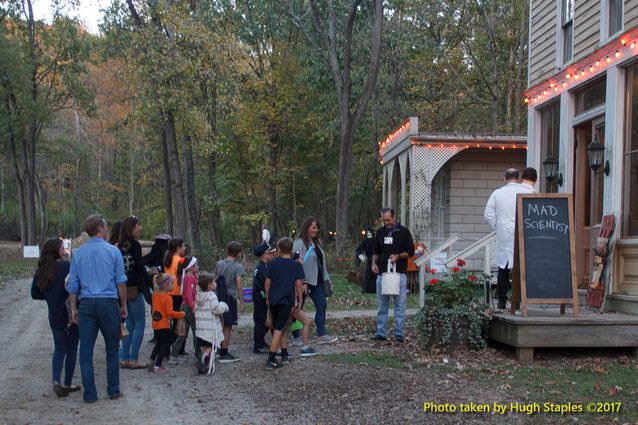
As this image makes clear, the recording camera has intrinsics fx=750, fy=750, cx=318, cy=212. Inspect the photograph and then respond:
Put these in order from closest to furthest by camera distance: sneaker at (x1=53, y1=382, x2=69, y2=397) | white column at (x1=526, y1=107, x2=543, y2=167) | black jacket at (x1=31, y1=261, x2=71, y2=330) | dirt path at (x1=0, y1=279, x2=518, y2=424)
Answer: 1. dirt path at (x1=0, y1=279, x2=518, y2=424)
2. sneaker at (x1=53, y1=382, x2=69, y2=397)
3. black jacket at (x1=31, y1=261, x2=71, y2=330)
4. white column at (x1=526, y1=107, x2=543, y2=167)

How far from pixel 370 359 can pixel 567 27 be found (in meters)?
7.57

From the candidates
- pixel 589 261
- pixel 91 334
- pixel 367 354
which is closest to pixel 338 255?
pixel 589 261

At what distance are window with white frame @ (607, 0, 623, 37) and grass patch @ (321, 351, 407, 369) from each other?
602 centimetres

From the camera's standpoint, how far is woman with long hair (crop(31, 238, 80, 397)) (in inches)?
310

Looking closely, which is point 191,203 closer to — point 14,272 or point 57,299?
point 14,272

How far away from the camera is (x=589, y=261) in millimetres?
12125

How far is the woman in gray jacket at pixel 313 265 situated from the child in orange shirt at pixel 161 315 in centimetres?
213

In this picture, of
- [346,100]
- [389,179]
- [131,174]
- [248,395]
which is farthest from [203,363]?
[131,174]

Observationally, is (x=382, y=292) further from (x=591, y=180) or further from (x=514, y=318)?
(x=591, y=180)

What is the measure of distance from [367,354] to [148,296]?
9.45 ft

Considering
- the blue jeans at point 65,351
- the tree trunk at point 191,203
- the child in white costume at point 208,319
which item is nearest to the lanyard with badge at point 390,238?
the child in white costume at point 208,319

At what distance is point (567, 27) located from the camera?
43.9 feet

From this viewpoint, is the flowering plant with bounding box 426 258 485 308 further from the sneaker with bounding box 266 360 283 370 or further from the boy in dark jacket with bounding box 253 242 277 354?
the boy in dark jacket with bounding box 253 242 277 354

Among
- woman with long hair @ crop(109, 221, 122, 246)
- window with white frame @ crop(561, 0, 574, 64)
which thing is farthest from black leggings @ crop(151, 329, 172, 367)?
window with white frame @ crop(561, 0, 574, 64)
